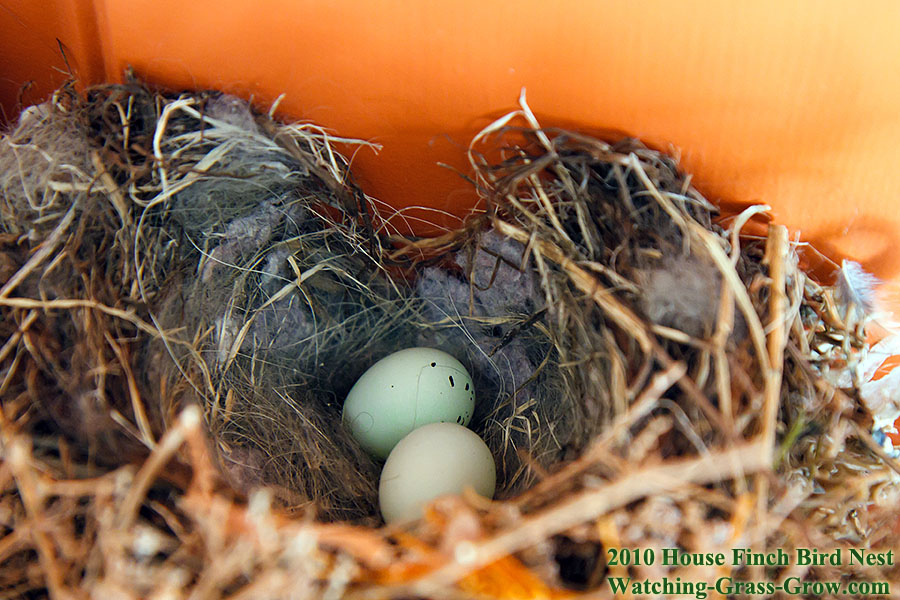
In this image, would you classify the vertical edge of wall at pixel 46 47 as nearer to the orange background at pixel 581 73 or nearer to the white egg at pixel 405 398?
the orange background at pixel 581 73

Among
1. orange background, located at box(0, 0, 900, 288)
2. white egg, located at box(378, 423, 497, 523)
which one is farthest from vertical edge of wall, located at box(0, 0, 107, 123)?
white egg, located at box(378, 423, 497, 523)

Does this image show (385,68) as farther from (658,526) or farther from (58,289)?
(658,526)

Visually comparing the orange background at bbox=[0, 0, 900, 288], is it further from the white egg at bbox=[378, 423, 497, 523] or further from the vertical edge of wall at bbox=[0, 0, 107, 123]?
the white egg at bbox=[378, 423, 497, 523]

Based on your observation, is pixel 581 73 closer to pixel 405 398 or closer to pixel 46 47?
Answer: pixel 405 398

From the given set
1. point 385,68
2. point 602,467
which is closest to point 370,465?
point 602,467

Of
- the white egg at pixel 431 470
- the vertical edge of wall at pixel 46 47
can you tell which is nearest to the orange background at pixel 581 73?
the vertical edge of wall at pixel 46 47

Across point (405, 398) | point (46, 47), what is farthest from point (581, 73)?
point (46, 47)
